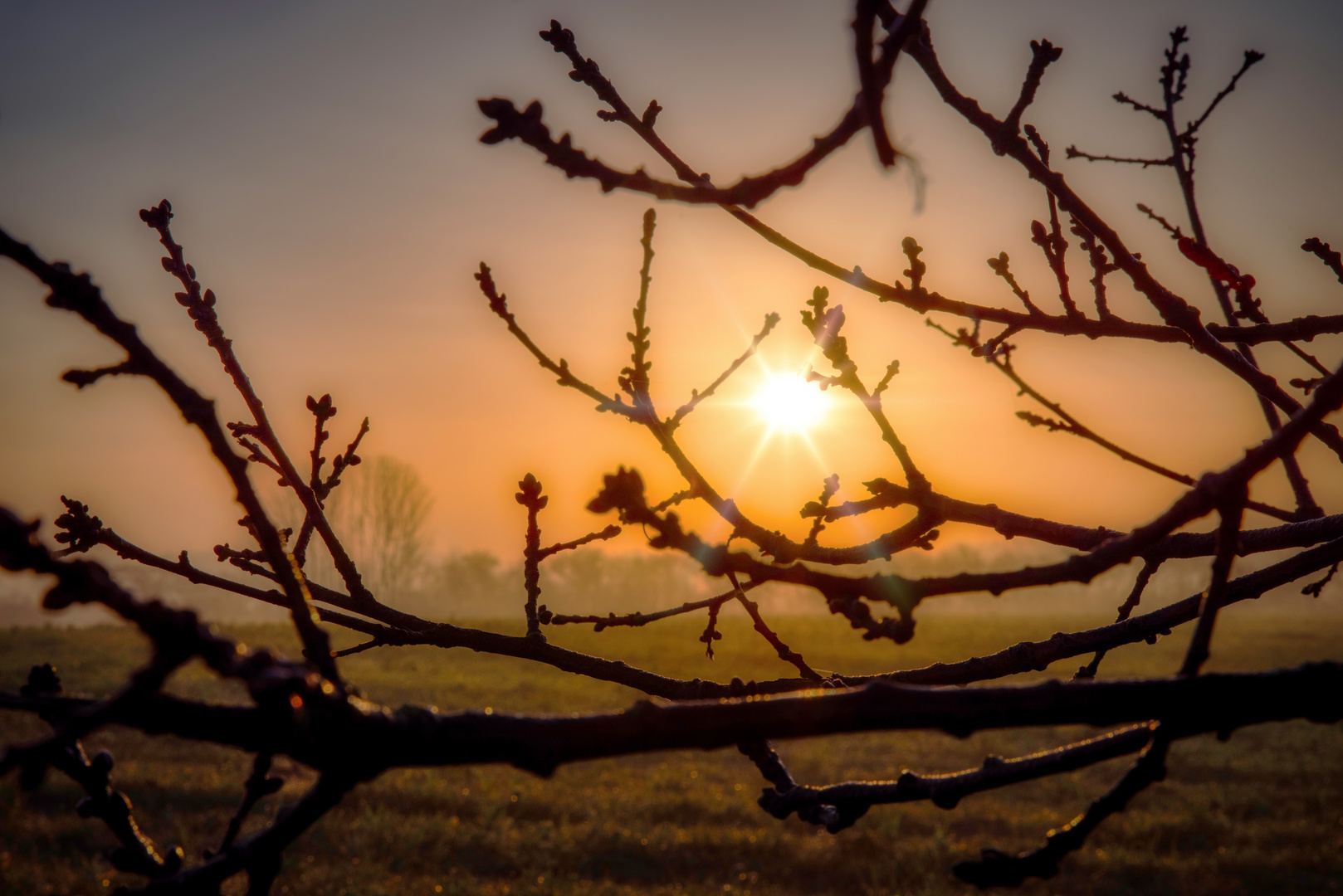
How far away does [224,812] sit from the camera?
690 inches

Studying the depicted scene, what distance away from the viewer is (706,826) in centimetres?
1786

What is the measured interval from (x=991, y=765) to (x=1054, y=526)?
3.46 ft

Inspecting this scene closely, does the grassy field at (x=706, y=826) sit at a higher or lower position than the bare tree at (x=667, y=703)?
lower

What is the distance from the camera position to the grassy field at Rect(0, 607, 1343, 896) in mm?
15000

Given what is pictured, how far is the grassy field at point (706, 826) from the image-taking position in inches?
591

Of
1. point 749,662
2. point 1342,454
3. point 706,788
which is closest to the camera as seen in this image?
point 1342,454

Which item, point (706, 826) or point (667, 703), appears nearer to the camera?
point (667, 703)

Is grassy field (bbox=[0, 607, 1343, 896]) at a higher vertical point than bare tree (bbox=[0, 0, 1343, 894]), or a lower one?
lower

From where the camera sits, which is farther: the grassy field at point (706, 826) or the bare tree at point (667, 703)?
the grassy field at point (706, 826)

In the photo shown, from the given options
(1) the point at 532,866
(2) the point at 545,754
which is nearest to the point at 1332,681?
(2) the point at 545,754

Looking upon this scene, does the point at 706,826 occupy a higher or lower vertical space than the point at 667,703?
lower

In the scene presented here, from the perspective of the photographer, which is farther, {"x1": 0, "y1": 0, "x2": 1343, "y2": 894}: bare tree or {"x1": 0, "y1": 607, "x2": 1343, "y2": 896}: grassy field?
{"x1": 0, "y1": 607, "x2": 1343, "y2": 896}: grassy field

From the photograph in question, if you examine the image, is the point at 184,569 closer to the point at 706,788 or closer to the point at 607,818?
the point at 607,818

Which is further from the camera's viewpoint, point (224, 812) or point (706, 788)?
point (706, 788)
